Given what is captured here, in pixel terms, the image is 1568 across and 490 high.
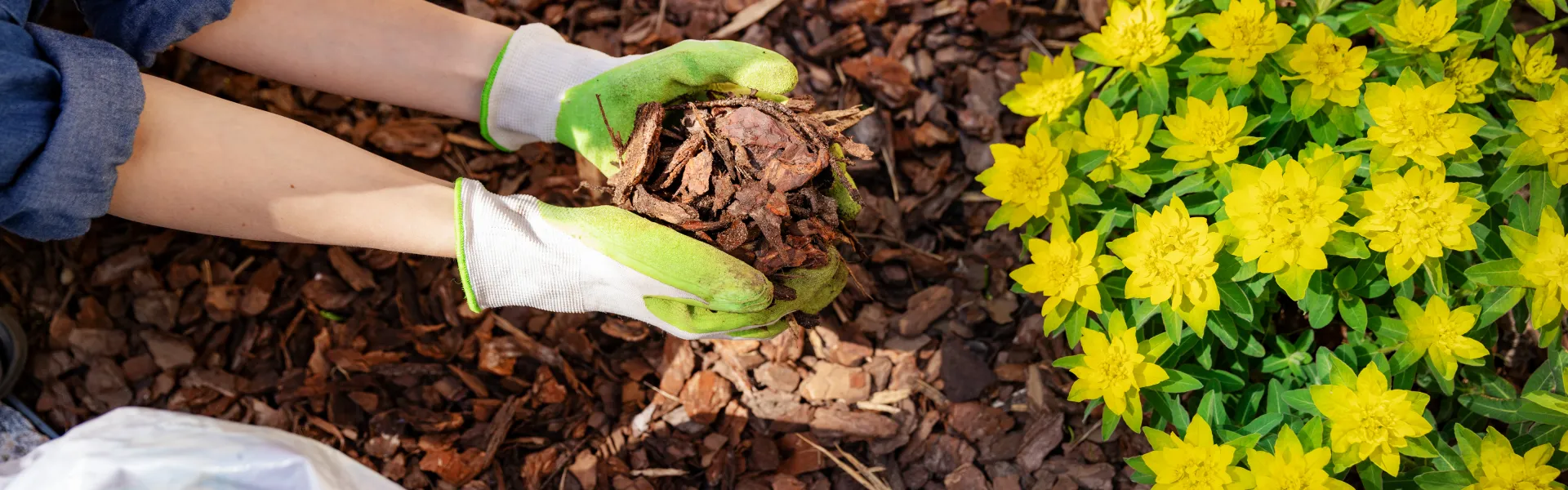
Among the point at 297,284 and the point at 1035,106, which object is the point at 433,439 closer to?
the point at 297,284

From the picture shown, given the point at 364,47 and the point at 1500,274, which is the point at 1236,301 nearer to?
the point at 1500,274

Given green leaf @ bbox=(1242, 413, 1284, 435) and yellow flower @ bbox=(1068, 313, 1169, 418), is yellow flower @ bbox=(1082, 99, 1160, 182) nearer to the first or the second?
yellow flower @ bbox=(1068, 313, 1169, 418)

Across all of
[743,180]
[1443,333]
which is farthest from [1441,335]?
[743,180]

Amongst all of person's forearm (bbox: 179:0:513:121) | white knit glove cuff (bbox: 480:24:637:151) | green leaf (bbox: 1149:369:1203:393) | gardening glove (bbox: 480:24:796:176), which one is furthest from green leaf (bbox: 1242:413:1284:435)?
person's forearm (bbox: 179:0:513:121)

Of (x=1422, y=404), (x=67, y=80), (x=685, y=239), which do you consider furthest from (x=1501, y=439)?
(x=67, y=80)

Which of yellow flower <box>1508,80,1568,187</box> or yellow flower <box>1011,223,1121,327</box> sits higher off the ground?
yellow flower <box>1508,80,1568,187</box>

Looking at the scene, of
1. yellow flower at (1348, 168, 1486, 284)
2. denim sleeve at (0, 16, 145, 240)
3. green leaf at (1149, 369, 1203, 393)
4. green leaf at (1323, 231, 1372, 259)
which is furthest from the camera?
green leaf at (1149, 369, 1203, 393)

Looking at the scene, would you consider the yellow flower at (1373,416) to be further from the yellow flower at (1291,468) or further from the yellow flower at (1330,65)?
the yellow flower at (1330,65)
